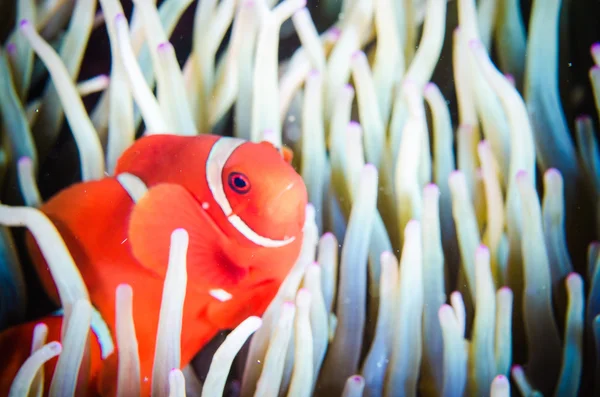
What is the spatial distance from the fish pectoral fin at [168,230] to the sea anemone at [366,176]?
2.1 inches

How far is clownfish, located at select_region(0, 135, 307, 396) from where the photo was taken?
65 cm

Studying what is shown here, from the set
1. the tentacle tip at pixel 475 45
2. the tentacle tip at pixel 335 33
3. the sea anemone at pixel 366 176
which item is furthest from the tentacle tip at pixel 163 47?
the tentacle tip at pixel 475 45

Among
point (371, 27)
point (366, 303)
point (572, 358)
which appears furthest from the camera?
point (371, 27)

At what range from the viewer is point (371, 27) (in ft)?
3.01

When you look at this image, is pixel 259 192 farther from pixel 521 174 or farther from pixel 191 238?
pixel 521 174

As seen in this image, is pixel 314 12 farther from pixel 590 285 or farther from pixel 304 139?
pixel 590 285

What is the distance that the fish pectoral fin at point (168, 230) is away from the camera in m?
0.67

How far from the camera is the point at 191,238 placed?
0.67 m

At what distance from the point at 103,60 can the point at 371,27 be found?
0.47 meters

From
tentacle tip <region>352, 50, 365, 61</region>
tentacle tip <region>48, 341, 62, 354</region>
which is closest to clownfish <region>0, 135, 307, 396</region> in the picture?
tentacle tip <region>48, 341, 62, 354</region>

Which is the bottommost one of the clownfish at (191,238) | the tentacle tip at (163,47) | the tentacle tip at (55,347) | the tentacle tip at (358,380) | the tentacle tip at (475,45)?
the tentacle tip at (358,380)

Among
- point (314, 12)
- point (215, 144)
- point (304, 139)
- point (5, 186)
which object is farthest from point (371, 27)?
point (5, 186)

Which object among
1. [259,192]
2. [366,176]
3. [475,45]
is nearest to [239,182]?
[259,192]

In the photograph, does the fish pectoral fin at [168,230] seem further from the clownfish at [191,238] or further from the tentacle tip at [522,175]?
the tentacle tip at [522,175]
